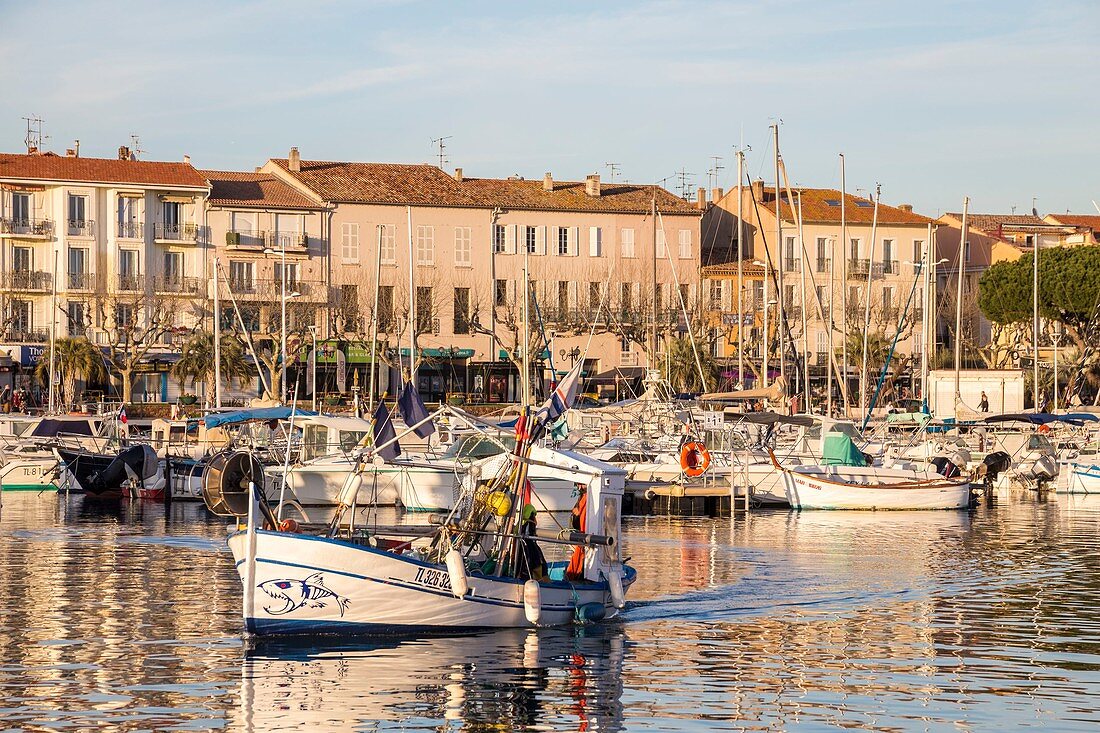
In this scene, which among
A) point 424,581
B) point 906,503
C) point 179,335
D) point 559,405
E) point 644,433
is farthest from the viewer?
point 179,335

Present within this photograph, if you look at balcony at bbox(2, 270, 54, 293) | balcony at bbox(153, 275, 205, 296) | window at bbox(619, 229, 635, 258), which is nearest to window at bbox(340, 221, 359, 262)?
balcony at bbox(153, 275, 205, 296)

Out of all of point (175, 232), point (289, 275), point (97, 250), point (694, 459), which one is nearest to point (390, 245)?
point (289, 275)

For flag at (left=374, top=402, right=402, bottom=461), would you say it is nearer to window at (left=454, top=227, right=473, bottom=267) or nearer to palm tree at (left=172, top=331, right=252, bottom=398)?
palm tree at (left=172, top=331, right=252, bottom=398)

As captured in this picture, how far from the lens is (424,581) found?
2175 cm

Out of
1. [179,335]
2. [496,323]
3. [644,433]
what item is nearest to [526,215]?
[496,323]

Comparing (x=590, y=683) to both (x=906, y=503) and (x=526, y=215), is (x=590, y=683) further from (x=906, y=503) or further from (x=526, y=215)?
(x=526, y=215)

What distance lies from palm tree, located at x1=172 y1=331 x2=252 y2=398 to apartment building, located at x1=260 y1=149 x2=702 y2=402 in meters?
8.43

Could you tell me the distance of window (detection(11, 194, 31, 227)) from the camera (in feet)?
266

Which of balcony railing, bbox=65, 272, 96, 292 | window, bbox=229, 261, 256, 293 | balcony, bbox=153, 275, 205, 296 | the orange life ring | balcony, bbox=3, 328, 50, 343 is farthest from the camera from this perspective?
window, bbox=229, 261, 256, 293

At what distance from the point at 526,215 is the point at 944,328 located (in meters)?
26.5

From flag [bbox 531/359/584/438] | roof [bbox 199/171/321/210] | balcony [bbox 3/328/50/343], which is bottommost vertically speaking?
flag [bbox 531/359/584/438]

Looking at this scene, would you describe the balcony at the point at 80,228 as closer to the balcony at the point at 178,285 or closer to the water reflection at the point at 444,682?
the balcony at the point at 178,285

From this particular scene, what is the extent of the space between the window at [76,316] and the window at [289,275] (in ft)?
31.7

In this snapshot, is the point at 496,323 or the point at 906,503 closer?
the point at 906,503
